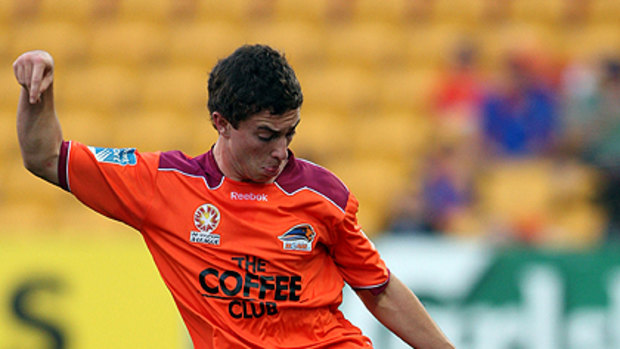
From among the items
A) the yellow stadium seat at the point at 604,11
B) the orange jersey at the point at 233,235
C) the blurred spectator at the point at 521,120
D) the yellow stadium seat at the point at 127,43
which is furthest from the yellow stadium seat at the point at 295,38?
the orange jersey at the point at 233,235

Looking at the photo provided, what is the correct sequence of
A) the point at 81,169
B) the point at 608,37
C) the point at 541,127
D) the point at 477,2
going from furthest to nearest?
the point at 477,2
the point at 608,37
the point at 541,127
the point at 81,169

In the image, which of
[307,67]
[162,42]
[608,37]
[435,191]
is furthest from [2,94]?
[608,37]

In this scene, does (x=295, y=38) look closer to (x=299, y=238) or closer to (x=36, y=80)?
(x=299, y=238)

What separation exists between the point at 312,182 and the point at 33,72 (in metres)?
1.22

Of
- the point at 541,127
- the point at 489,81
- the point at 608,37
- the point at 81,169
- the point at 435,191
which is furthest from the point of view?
the point at 608,37

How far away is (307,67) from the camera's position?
11.5 metres

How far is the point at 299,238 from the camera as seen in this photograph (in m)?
3.71

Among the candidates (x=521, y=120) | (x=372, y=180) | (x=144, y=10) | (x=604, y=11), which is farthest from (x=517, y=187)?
(x=144, y=10)

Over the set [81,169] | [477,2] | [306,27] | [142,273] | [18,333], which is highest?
[477,2]

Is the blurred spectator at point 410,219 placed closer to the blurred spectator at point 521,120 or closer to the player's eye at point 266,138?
the blurred spectator at point 521,120

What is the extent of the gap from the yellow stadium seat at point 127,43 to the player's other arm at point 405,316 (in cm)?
859

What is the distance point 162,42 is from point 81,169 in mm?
8824

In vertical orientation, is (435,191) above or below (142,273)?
above

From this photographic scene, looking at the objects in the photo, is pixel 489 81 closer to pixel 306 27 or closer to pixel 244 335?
pixel 306 27
